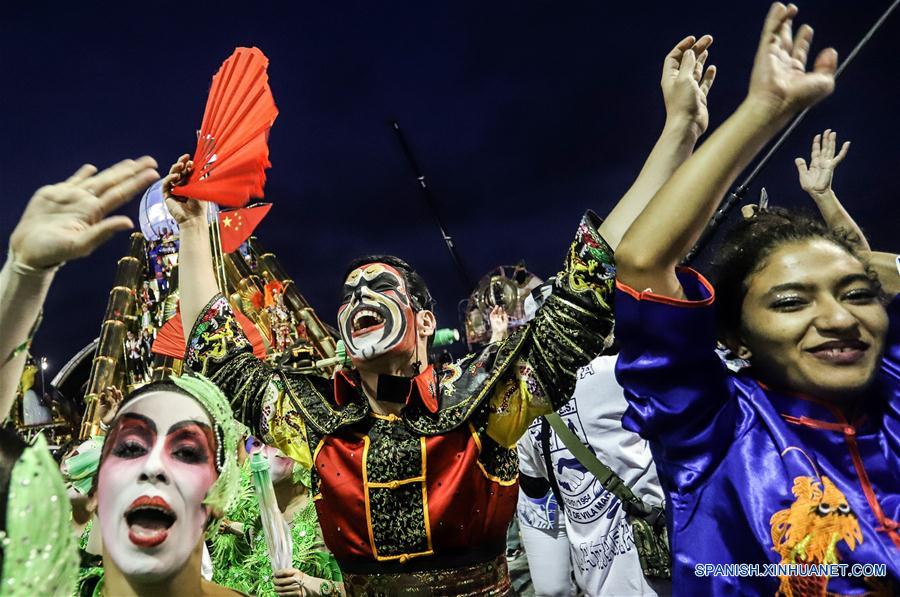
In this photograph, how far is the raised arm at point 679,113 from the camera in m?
1.92

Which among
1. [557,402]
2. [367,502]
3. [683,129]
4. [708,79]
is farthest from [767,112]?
[367,502]

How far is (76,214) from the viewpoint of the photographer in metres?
1.34

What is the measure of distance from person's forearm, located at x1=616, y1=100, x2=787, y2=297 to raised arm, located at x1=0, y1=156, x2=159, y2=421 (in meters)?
1.09

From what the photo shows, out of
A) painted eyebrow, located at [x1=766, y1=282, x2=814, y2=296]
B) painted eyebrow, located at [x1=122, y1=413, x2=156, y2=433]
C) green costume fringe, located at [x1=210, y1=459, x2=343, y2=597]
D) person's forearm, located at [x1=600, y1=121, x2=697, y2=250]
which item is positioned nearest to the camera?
painted eyebrow, located at [x1=122, y1=413, x2=156, y2=433]

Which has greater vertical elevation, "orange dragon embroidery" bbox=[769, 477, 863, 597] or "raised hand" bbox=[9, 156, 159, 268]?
"raised hand" bbox=[9, 156, 159, 268]

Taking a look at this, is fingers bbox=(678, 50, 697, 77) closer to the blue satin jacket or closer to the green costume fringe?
the blue satin jacket

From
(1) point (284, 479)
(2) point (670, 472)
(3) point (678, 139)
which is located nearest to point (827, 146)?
(3) point (678, 139)

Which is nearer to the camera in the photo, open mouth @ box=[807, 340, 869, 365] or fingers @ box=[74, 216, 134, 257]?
fingers @ box=[74, 216, 134, 257]

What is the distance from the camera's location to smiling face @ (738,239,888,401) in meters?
1.65

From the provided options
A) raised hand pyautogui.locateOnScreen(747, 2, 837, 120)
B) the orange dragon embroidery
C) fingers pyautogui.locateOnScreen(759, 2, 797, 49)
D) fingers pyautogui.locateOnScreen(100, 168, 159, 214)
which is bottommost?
the orange dragon embroidery

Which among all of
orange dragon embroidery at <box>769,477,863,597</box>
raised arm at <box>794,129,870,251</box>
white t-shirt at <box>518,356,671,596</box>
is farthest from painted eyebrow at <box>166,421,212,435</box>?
raised arm at <box>794,129,870,251</box>

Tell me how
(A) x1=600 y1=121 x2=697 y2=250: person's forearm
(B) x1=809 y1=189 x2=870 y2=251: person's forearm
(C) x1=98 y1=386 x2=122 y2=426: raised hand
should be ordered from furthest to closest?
(C) x1=98 y1=386 x2=122 y2=426: raised hand
(B) x1=809 y1=189 x2=870 y2=251: person's forearm
(A) x1=600 y1=121 x2=697 y2=250: person's forearm

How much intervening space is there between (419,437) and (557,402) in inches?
20.2

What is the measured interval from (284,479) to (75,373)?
538 inches
